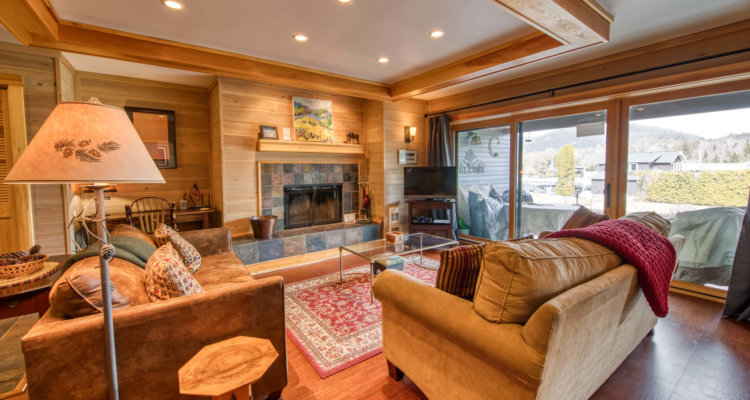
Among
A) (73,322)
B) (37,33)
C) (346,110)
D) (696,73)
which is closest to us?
(73,322)

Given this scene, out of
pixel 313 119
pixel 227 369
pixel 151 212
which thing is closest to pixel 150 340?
pixel 227 369

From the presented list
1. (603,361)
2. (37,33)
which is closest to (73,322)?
(603,361)

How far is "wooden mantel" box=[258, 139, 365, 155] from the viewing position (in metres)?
4.19

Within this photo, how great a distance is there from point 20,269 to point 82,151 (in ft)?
3.92

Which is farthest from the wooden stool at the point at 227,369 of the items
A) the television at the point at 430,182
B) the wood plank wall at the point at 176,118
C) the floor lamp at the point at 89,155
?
the television at the point at 430,182

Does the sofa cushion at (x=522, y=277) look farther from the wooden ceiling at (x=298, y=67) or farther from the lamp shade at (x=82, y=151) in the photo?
the wooden ceiling at (x=298, y=67)

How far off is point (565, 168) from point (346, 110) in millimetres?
3166

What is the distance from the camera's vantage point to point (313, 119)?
4.65 meters

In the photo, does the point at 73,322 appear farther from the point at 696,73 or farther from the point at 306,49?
the point at 696,73

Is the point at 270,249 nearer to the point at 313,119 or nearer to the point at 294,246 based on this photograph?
the point at 294,246

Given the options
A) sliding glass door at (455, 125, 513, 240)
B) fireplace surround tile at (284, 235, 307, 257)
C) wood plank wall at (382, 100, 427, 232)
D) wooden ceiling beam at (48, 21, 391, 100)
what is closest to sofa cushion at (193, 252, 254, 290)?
fireplace surround tile at (284, 235, 307, 257)

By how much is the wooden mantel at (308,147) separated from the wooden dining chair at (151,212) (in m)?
1.42

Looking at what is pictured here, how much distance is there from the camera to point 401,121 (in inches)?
200

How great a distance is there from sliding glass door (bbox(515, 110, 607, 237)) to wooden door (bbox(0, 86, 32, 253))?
5331mm
